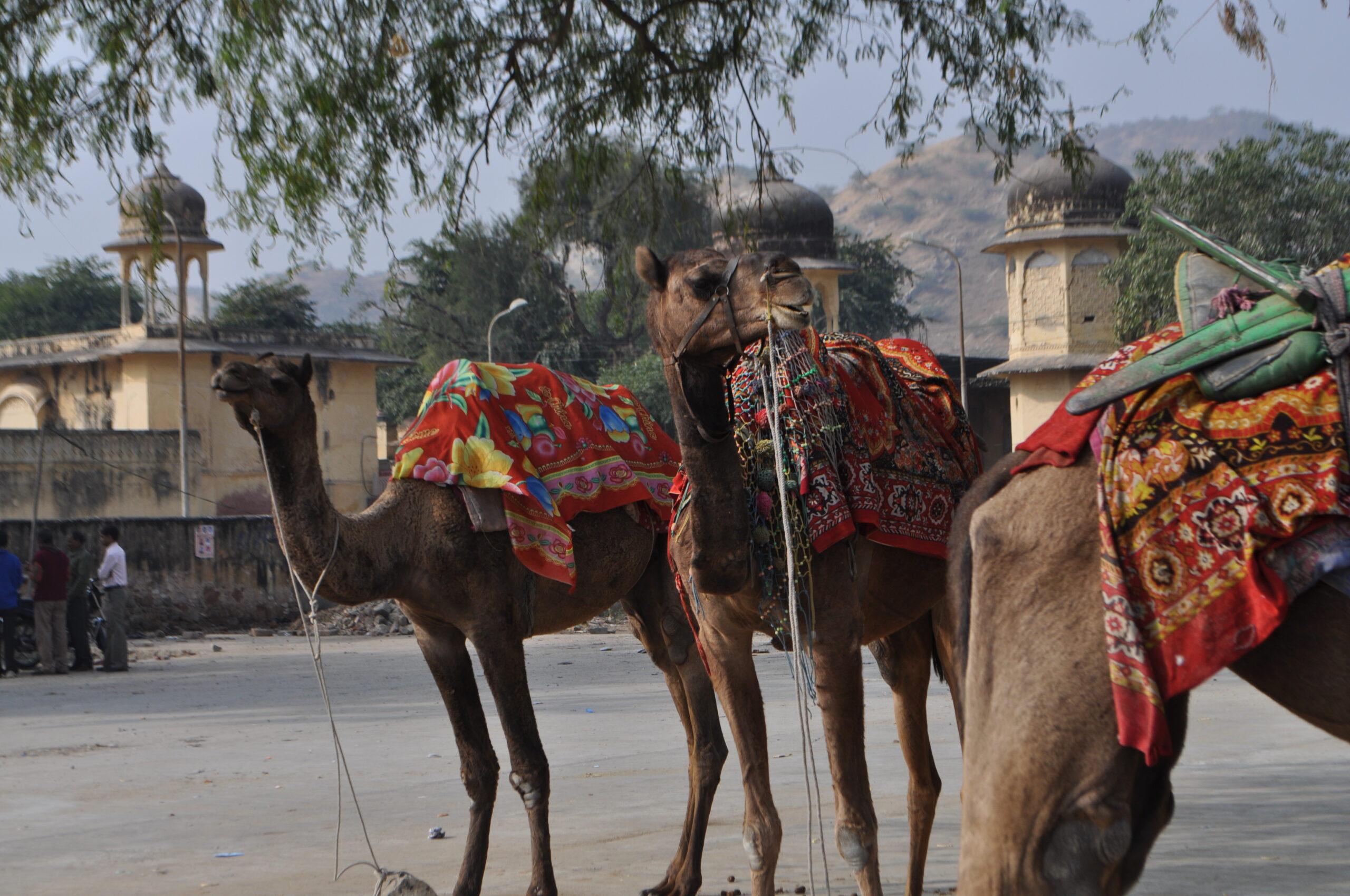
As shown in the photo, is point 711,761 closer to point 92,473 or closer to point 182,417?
point 182,417

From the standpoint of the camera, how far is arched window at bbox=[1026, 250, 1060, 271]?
117 feet

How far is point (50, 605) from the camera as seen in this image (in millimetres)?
18062

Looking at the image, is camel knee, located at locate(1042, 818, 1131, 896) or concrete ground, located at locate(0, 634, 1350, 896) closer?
camel knee, located at locate(1042, 818, 1131, 896)

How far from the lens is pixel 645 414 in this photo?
A: 25.1 feet

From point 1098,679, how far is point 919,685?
3.71 metres

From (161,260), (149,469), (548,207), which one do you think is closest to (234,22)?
(161,260)

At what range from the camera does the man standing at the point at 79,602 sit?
60.5 feet

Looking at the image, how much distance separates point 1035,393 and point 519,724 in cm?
3177

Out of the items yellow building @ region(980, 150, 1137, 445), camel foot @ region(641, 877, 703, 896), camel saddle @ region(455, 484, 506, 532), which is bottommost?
camel foot @ region(641, 877, 703, 896)

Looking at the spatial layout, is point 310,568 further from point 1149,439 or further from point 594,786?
point 1149,439

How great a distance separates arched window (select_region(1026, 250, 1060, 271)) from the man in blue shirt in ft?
86.9

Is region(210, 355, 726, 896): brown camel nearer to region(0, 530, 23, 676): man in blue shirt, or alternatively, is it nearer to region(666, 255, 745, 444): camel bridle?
region(666, 255, 745, 444): camel bridle

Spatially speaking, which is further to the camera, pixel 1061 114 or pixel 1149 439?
pixel 1061 114

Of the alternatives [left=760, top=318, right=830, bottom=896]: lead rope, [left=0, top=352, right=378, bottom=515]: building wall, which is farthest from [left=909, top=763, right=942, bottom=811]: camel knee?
[left=0, top=352, right=378, bottom=515]: building wall
